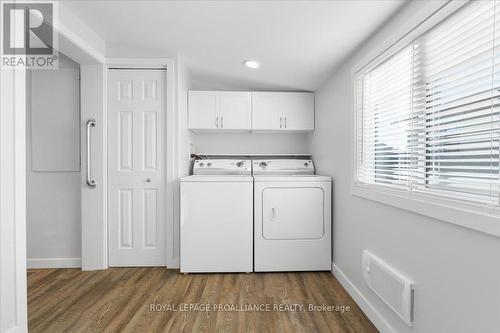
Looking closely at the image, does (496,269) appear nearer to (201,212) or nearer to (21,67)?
(201,212)

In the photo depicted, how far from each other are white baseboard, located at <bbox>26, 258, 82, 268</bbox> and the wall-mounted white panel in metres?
0.91

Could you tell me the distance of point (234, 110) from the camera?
3051 mm

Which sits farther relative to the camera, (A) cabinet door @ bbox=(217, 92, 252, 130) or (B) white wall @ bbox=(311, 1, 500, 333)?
(A) cabinet door @ bbox=(217, 92, 252, 130)

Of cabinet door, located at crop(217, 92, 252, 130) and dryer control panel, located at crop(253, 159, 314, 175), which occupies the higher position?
cabinet door, located at crop(217, 92, 252, 130)

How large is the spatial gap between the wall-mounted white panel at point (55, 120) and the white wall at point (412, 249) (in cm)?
257

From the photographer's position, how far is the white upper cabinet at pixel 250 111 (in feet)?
9.90

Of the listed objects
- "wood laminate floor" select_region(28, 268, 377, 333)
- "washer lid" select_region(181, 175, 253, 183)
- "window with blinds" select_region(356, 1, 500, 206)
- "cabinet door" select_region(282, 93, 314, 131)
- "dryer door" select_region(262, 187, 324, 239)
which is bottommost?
"wood laminate floor" select_region(28, 268, 377, 333)

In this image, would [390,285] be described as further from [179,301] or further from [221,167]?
[221,167]

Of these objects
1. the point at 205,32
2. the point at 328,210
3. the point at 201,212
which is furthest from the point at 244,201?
the point at 205,32

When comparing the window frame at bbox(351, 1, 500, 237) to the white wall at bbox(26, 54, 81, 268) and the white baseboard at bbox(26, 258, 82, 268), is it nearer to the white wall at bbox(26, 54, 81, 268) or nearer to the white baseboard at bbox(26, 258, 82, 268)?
the white wall at bbox(26, 54, 81, 268)

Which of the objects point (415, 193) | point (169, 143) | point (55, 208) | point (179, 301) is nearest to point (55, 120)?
point (55, 208)

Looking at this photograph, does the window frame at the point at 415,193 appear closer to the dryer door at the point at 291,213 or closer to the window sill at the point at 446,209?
the window sill at the point at 446,209

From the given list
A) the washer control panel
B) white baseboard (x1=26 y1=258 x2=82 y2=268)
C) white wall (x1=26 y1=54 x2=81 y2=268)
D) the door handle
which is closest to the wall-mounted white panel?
white wall (x1=26 y1=54 x2=81 y2=268)

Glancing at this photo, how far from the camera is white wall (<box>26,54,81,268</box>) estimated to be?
257 cm
